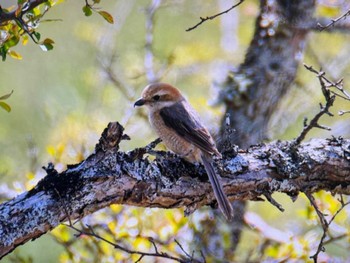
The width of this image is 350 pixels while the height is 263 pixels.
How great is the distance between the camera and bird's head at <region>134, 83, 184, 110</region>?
14.5 feet

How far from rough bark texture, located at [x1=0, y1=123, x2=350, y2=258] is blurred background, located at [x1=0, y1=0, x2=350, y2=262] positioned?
0.68 m

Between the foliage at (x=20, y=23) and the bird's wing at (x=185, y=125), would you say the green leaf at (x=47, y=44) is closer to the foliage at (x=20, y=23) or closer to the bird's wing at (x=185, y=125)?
the foliage at (x=20, y=23)

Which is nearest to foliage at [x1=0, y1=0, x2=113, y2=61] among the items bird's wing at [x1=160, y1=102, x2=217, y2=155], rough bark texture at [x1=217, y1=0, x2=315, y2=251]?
bird's wing at [x1=160, y1=102, x2=217, y2=155]

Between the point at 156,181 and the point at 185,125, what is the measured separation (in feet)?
3.43

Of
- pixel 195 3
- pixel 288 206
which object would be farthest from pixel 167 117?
pixel 288 206

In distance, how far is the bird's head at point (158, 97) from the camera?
14.5 ft

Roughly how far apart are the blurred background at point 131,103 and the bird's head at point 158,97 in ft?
2.27

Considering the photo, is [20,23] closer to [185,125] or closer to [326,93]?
[326,93]

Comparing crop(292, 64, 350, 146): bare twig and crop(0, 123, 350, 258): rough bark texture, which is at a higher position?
crop(292, 64, 350, 146): bare twig

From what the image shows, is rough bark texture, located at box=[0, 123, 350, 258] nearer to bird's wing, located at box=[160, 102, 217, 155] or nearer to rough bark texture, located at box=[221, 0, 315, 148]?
bird's wing, located at box=[160, 102, 217, 155]

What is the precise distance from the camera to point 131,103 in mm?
5578

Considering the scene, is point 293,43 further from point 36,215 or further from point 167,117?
point 36,215

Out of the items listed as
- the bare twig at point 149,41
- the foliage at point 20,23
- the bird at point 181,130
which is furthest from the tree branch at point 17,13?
the bare twig at point 149,41

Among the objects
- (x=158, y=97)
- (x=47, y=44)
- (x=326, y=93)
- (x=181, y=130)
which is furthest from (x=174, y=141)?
(x=47, y=44)
